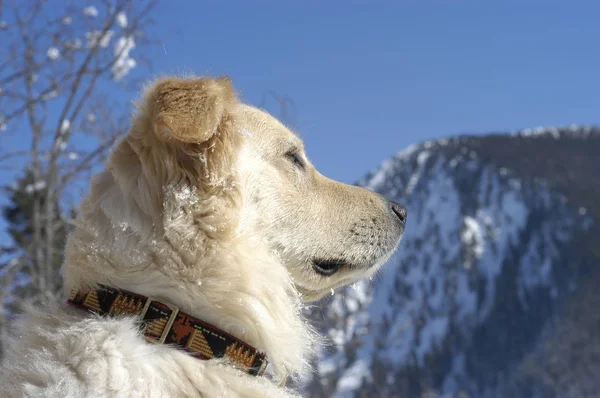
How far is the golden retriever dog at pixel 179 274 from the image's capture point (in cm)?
231

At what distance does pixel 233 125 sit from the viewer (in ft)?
9.62

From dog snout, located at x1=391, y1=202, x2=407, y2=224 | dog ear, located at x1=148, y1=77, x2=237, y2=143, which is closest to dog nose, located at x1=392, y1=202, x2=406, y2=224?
dog snout, located at x1=391, y1=202, x2=407, y2=224

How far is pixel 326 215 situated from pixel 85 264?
1260 millimetres

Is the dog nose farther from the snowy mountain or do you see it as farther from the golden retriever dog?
the snowy mountain

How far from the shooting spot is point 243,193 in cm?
293

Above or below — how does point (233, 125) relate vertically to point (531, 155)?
below

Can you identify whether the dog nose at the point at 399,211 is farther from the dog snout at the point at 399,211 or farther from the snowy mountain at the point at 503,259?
the snowy mountain at the point at 503,259

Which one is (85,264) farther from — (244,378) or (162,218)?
(244,378)

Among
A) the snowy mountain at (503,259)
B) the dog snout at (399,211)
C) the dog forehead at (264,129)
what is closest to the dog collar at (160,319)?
the dog forehead at (264,129)

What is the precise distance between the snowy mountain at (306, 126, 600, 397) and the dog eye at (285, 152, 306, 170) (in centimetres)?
7039

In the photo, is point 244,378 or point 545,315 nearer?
point 244,378

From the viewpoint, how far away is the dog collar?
2443 mm

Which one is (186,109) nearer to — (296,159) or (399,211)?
(296,159)

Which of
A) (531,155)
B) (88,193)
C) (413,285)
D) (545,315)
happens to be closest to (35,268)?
(88,193)
